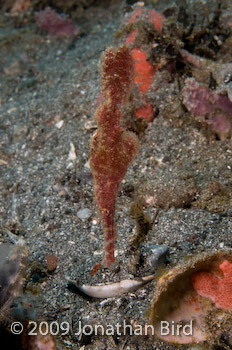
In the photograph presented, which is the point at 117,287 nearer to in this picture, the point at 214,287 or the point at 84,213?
the point at 214,287


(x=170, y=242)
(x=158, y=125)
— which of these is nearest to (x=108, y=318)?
(x=170, y=242)

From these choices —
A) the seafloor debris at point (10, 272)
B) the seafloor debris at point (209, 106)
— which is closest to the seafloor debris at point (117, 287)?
the seafloor debris at point (10, 272)

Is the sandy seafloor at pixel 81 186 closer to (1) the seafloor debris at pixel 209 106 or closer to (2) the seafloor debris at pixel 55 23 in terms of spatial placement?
(1) the seafloor debris at pixel 209 106

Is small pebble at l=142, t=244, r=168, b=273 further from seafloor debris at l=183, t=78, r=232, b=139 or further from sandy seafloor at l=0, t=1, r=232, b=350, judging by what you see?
seafloor debris at l=183, t=78, r=232, b=139

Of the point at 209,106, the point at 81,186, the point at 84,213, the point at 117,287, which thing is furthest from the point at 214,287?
the point at 209,106

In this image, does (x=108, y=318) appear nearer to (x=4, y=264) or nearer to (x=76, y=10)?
(x=4, y=264)

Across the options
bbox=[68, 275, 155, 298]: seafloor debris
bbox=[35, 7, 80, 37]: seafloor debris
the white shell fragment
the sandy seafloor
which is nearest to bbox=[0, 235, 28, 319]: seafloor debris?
the sandy seafloor
